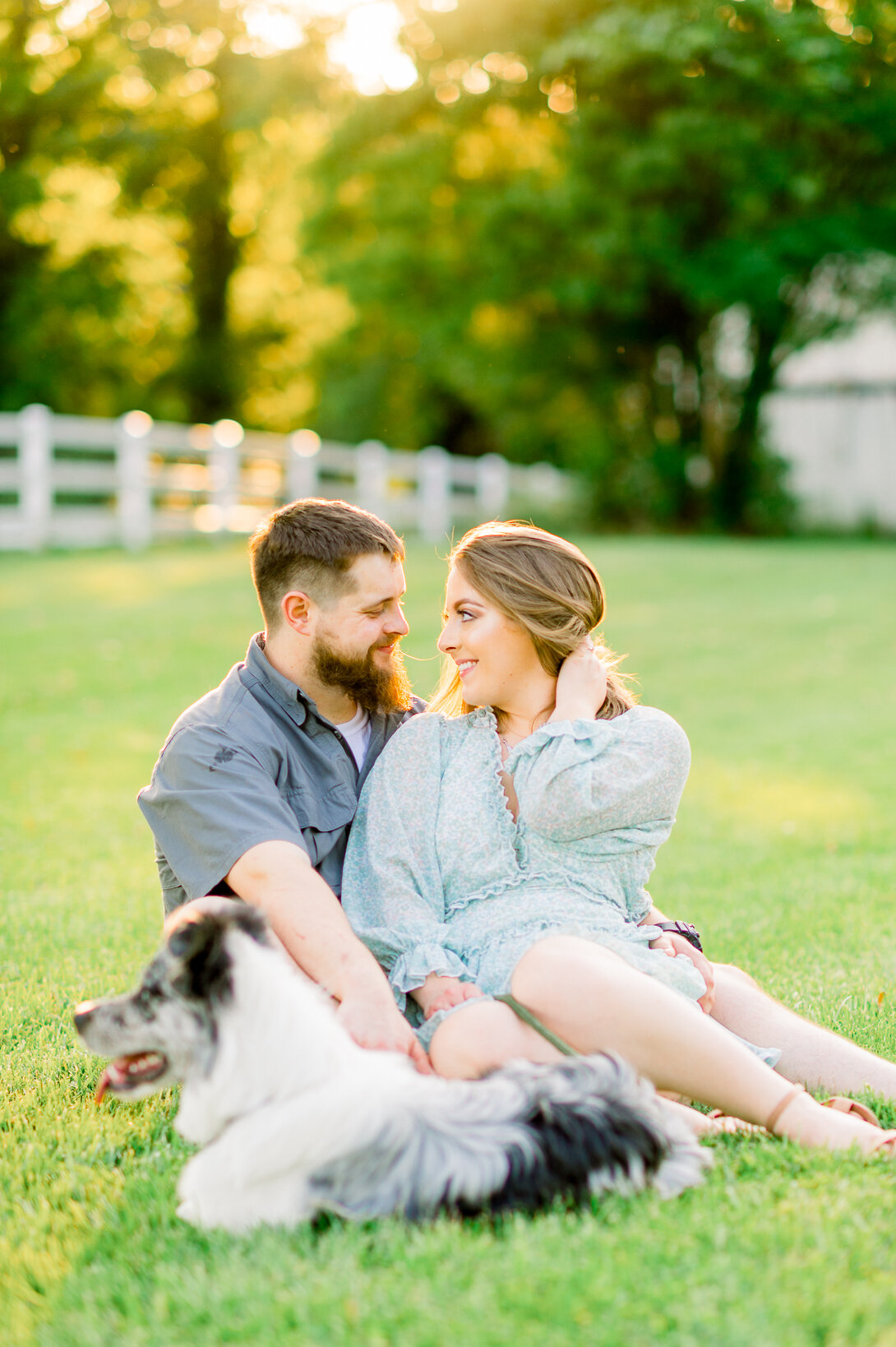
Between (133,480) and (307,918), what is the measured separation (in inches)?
556

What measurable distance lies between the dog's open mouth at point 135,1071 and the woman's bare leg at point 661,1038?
28.7 inches

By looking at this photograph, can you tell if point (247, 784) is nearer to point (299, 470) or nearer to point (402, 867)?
point (402, 867)

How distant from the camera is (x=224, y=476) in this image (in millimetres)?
17500

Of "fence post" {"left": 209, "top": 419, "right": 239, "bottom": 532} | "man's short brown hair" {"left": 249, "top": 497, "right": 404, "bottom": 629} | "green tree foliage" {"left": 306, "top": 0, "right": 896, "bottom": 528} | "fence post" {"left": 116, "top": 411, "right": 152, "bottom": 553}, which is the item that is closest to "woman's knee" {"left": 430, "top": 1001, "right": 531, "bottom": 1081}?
"man's short brown hair" {"left": 249, "top": 497, "right": 404, "bottom": 629}

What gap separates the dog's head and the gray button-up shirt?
430 mm

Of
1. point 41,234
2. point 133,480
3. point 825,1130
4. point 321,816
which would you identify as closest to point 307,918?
point 321,816

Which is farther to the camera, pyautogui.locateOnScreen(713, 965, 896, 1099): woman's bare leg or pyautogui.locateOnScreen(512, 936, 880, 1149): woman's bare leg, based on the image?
pyautogui.locateOnScreen(713, 965, 896, 1099): woman's bare leg

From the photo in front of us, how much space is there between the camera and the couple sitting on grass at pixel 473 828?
2.68 metres

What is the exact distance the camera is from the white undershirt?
11.3 feet

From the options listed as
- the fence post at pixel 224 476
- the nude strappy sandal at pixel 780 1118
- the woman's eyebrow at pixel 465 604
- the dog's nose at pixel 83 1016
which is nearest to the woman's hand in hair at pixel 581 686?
the woman's eyebrow at pixel 465 604

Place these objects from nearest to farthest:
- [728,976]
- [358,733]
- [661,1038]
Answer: [661,1038]
[728,976]
[358,733]

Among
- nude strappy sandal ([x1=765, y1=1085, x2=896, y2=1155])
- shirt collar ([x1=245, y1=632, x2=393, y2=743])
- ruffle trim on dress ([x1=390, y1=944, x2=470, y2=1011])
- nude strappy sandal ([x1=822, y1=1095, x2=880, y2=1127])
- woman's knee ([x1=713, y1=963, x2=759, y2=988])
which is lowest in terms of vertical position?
nude strappy sandal ([x1=822, y1=1095, x2=880, y2=1127])

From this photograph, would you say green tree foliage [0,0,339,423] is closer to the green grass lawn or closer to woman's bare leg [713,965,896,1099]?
the green grass lawn

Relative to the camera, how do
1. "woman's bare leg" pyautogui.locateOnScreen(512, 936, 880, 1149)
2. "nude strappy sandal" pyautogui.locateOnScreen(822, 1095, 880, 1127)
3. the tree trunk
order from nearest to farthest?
"woman's bare leg" pyautogui.locateOnScreen(512, 936, 880, 1149) → "nude strappy sandal" pyautogui.locateOnScreen(822, 1095, 880, 1127) → the tree trunk
